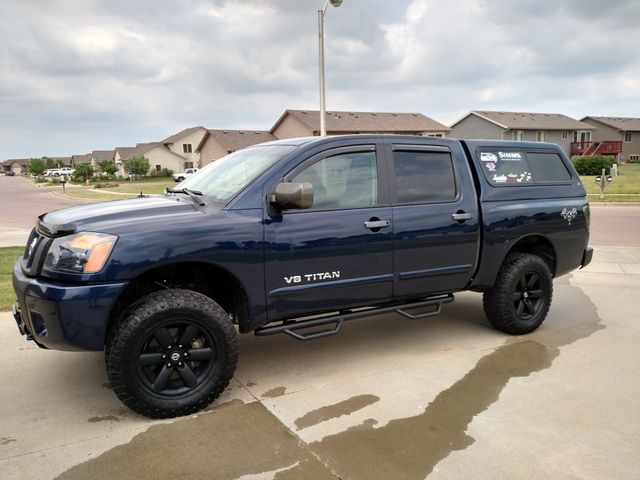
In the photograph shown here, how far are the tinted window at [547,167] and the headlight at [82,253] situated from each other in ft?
13.4

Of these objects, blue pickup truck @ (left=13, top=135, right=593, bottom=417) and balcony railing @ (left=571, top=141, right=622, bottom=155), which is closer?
blue pickup truck @ (left=13, top=135, right=593, bottom=417)

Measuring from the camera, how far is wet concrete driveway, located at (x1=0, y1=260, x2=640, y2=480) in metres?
3.00

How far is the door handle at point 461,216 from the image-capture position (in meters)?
4.61

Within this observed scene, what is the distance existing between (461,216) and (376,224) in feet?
3.00

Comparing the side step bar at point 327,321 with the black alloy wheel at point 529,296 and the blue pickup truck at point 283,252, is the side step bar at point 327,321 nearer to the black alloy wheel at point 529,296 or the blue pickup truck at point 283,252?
the blue pickup truck at point 283,252

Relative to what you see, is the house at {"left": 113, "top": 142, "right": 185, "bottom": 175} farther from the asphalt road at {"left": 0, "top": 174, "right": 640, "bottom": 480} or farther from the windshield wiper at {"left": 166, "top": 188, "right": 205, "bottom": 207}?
the asphalt road at {"left": 0, "top": 174, "right": 640, "bottom": 480}

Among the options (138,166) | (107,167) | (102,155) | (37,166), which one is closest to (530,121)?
(138,166)

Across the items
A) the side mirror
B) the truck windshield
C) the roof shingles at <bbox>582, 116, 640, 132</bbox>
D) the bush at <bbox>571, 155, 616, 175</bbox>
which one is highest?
the roof shingles at <bbox>582, 116, 640, 132</bbox>

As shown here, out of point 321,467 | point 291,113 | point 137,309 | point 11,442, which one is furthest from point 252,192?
point 291,113

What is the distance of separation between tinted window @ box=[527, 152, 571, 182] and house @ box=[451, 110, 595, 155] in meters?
49.4

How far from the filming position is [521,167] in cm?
530

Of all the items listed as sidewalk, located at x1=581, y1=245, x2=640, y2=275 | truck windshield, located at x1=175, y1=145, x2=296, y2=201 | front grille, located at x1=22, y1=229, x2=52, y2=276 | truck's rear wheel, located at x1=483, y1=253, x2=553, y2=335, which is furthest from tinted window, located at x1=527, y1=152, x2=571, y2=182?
front grille, located at x1=22, y1=229, x2=52, y2=276

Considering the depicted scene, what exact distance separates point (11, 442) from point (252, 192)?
86.1 inches

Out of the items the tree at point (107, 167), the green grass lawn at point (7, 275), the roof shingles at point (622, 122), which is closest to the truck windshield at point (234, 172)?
Result: the green grass lawn at point (7, 275)
